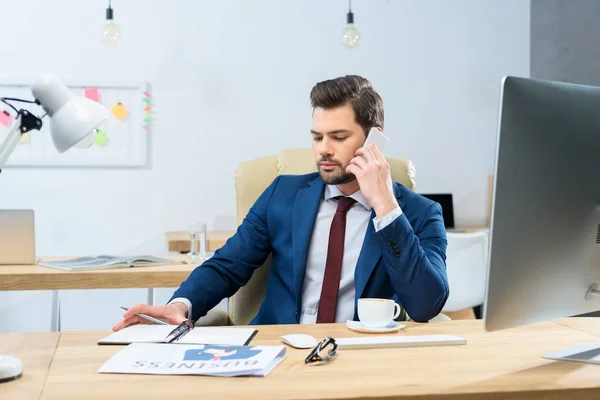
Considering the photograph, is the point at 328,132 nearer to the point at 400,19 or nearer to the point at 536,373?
the point at 536,373

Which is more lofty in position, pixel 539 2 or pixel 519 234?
pixel 539 2

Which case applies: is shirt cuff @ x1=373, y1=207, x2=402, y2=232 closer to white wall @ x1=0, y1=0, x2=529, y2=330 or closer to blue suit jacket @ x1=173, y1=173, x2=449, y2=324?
blue suit jacket @ x1=173, y1=173, x2=449, y2=324

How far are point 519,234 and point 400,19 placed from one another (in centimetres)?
398

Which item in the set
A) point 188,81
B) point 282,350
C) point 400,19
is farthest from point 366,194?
point 400,19

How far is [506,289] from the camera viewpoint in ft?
3.61

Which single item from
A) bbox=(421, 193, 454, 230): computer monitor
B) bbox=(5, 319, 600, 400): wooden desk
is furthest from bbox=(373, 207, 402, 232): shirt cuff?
bbox=(421, 193, 454, 230): computer monitor

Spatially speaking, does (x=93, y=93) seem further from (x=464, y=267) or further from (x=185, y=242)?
(x=464, y=267)

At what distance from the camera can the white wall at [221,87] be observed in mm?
4488

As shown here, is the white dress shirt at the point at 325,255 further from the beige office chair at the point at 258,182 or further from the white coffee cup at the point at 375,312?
the white coffee cup at the point at 375,312

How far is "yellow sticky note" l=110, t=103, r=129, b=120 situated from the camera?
4.52 m

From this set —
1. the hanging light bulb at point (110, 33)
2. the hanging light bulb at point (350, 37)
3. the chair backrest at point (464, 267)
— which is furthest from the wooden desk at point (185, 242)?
the hanging light bulb at point (350, 37)

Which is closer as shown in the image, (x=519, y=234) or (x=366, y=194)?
(x=519, y=234)

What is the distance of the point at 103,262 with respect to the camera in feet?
9.59

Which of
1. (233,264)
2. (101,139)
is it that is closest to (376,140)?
(233,264)
